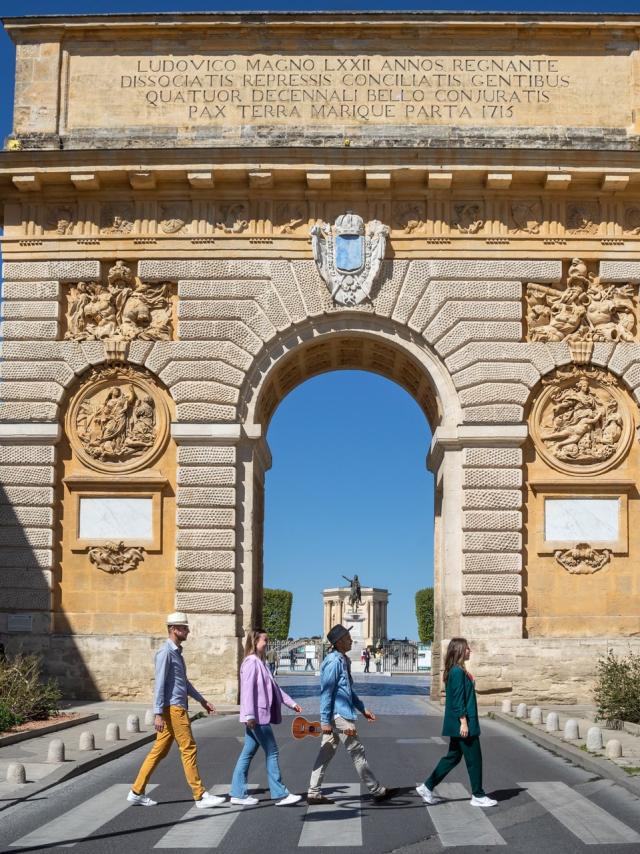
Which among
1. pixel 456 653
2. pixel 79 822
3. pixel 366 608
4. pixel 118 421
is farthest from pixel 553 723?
pixel 366 608

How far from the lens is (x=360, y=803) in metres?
12.7

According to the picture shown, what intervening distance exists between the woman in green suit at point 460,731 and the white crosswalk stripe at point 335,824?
807mm

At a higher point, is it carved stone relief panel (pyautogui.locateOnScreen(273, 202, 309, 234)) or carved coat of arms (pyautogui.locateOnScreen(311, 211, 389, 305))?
carved stone relief panel (pyautogui.locateOnScreen(273, 202, 309, 234))

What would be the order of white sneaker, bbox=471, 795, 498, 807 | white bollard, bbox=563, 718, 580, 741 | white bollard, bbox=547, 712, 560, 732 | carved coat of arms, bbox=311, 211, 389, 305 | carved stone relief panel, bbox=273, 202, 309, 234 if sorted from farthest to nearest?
carved stone relief panel, bbox=273, 202, 309, 234 → carved coat of arms, bbox=311, 211, 389, 305 → white bollard, bbox=547, 712, 560, 732 → white bollard, bbox=563, 718, 580, 741 → white sneaker, bbox=471, 795, 498, 807

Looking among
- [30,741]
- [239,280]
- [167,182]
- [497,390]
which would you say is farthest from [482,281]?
[30,741]

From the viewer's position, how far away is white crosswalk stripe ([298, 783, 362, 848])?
1069cm

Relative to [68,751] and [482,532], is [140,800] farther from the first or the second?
[482,532]

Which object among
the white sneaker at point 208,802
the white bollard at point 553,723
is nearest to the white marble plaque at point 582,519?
the white bollard at point 553,723

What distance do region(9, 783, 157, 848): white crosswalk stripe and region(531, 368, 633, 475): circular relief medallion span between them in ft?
46.1

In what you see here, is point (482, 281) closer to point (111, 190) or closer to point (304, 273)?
point (304, 273)

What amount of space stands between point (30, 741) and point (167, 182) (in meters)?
12.6

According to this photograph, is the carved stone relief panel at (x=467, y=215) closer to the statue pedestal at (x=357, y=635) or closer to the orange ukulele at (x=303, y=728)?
the orange ukulele at (x=303, y=728)

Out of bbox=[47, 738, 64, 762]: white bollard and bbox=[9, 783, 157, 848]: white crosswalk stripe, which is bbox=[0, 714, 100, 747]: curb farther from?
bbox=[9, 783, 157, 848]: white crosswalk stripe

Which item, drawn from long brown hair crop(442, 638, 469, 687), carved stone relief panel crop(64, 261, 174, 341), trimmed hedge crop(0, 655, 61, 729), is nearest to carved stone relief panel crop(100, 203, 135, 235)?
carved stone relief panel crop(64, 261, 174, 341)
